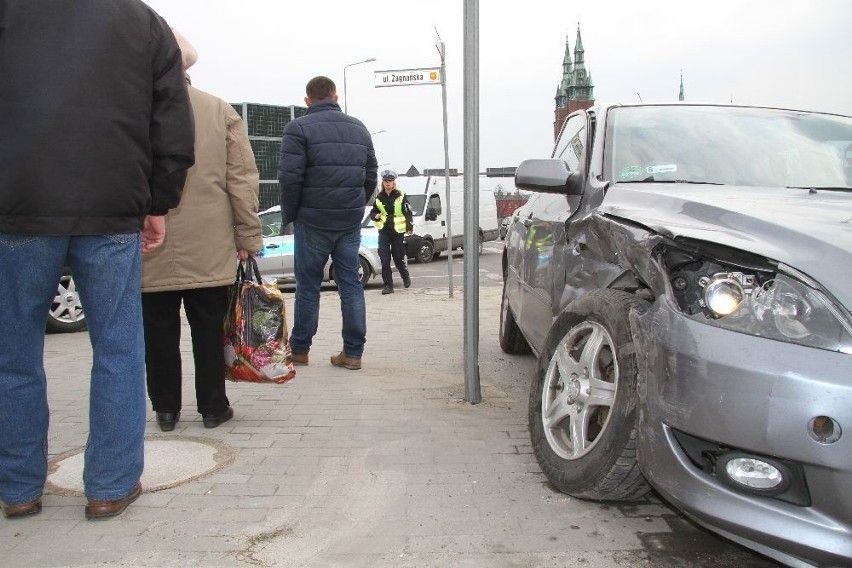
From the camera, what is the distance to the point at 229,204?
3977 mm

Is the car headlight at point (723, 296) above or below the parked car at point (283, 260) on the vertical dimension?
above

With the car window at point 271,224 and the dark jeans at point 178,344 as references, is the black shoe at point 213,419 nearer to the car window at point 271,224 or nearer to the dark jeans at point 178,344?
the dark jeans at point 178,344

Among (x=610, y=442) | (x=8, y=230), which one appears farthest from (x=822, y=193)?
(x=8, y=230)

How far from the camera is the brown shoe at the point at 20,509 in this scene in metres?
2.81

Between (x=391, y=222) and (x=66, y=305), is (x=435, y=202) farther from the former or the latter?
(x=66, y=305)

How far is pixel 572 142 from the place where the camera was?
4.48m

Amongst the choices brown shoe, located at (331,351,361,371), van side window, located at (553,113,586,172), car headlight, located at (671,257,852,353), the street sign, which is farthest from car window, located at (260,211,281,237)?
car headlight, located at (671,257,852,353)

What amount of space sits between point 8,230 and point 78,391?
2.71 m

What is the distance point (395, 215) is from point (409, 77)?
2.78 m

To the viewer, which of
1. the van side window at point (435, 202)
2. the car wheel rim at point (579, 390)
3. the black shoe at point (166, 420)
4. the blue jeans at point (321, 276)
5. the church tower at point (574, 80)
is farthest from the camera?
the church tower at point (574, 80)

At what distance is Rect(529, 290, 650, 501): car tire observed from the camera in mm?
2549

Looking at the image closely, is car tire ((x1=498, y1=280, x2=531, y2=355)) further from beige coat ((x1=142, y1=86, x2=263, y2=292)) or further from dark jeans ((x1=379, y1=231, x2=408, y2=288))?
dark jeans ((x1=379, y1=231, x2=408, y2=288))

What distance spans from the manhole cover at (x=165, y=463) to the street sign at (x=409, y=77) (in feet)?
21.6

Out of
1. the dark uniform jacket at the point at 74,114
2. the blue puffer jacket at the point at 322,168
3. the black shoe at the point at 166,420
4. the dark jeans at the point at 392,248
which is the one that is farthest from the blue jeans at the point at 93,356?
the dark jeans at the point at 392,248
